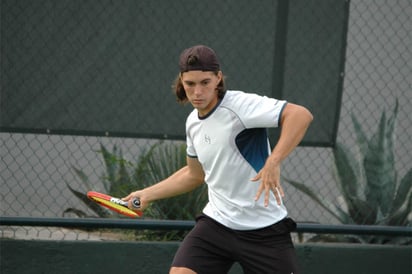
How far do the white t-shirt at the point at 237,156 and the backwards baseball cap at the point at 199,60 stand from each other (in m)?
0.21

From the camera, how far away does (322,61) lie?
21.8ft

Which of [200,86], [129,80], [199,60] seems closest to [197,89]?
[200,86]

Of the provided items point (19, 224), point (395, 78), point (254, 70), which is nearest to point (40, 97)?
point (19, 224)

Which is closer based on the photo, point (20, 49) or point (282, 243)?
point (282, 243)

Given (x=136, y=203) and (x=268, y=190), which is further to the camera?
(x=136, y=203)

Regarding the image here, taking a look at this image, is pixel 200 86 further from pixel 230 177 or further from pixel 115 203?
pixel 115 203

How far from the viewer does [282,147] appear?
4387mm

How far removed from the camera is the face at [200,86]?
185 inches

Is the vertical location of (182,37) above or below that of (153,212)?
above

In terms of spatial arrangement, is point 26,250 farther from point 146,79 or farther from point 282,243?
point 282,243

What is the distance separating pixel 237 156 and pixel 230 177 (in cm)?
11

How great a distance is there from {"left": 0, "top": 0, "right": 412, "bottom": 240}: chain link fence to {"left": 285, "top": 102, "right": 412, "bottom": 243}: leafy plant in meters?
0.05

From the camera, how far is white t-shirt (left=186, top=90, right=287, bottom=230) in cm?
477

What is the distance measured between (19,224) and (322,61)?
2.37 m
